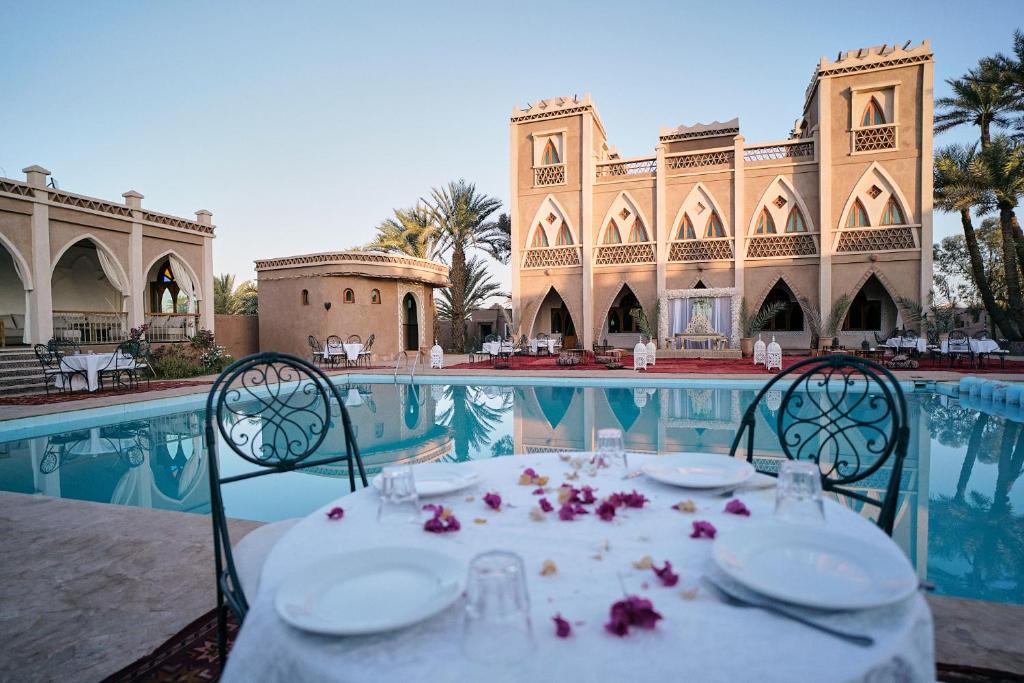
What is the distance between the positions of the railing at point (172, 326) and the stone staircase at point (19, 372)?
11.0 feet

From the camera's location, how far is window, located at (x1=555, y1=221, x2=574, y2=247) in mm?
18969

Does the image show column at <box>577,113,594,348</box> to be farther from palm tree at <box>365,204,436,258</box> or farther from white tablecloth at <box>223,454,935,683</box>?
white tablecloth at <box>223,454,935,683</box>

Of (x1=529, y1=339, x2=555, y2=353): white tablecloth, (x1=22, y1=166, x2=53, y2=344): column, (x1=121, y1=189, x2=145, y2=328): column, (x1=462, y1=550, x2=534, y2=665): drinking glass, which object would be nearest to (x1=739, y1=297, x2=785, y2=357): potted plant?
(x1=529, y1=339, x2=555, y2=353): white tablecloth

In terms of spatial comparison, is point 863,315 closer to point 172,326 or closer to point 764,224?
point 764,224

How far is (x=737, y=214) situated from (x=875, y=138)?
4.53 m

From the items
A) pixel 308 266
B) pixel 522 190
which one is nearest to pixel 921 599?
pixel 308 266

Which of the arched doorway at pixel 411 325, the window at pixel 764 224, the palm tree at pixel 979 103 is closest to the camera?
the palm tree at pixel 979 103

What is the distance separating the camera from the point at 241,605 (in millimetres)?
1370

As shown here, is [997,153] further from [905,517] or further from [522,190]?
[905,517]

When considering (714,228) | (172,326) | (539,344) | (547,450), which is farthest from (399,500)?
(714,228)

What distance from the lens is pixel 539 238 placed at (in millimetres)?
19328

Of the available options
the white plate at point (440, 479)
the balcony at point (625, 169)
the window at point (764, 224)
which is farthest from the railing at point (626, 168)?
the white plate at point (440, 479)

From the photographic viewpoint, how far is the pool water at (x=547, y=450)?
11.5 feet

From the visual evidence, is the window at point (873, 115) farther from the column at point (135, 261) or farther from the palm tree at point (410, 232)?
the column at point (135, 261)
